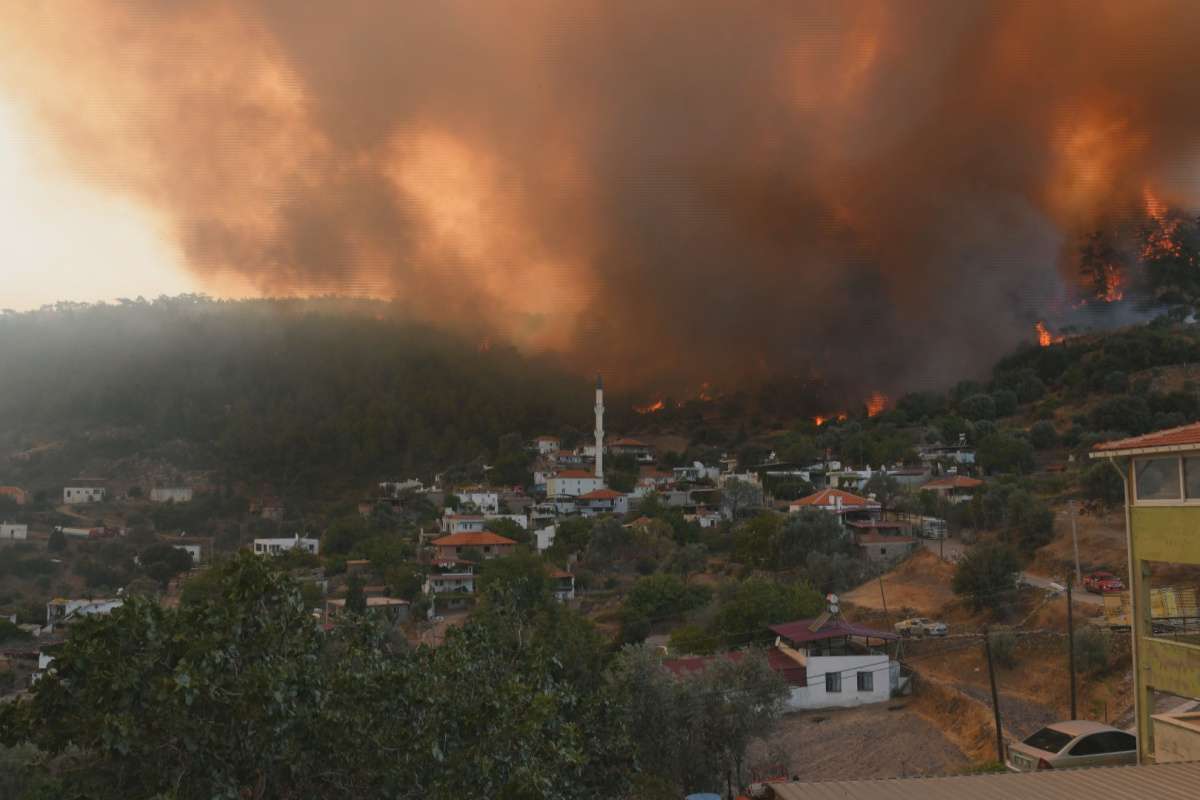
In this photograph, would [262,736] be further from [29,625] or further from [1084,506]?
[29,625]

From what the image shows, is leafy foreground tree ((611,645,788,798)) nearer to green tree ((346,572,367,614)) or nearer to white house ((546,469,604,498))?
green tree ((346,572,367,614))

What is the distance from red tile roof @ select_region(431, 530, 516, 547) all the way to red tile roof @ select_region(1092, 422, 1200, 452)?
1592 inches

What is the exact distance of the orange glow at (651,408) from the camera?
103m

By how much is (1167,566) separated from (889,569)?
12228 mm

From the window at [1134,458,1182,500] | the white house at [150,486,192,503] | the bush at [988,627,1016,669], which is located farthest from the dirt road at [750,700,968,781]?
the white house at [150,486,192,503]

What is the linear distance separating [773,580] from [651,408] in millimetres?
71492

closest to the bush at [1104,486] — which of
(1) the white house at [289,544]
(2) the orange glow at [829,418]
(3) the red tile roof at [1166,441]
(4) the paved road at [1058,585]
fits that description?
(4) the paved road at [1058,585]

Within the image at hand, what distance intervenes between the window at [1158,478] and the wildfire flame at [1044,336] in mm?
78396

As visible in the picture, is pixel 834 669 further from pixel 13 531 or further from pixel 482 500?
pixel 13 531

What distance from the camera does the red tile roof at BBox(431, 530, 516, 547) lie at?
1870 inches

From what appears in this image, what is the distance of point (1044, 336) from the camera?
276ft

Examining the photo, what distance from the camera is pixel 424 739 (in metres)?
7.12

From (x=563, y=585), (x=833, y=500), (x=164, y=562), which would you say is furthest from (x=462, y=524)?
(x=833, y=500)

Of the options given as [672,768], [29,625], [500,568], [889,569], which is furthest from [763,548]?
[29,625]
